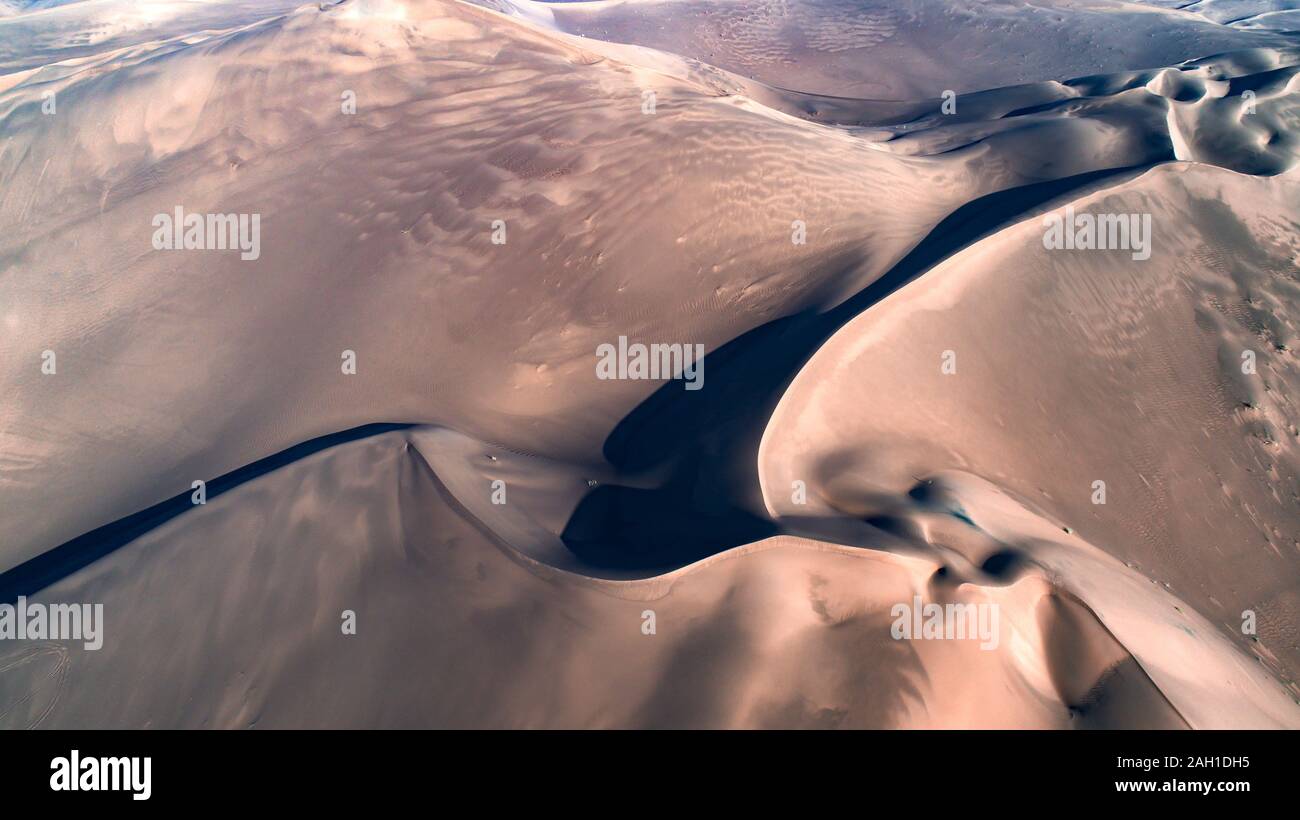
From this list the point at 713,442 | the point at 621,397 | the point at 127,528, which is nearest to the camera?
the point at 713,442

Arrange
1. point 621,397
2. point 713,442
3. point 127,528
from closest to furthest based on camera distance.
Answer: point 713,442
point 127,528
point 621,397

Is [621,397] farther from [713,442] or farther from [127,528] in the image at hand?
[127,528]

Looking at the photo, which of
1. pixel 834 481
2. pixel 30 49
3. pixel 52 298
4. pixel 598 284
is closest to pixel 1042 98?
pixel 598 284

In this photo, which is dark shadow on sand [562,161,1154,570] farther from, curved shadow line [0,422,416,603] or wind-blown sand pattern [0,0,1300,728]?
curved shadow line [0,422,416,603]

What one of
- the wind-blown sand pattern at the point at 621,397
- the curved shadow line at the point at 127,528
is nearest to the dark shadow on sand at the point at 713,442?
the wind-blown sand pattern at the point at 621,397

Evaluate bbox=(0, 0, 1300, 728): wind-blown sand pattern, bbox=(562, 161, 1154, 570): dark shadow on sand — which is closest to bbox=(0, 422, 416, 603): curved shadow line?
bbox=(0, 0, 1300, 728): wind-blown sand pattern

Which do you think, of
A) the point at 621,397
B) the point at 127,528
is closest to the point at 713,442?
the point at 621,397

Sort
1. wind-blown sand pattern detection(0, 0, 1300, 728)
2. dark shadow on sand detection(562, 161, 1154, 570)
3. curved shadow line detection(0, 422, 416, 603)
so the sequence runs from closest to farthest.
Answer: wind-blown sand pattern detection(0, 0, 1300, 728)
dark shadow on sand detection(562, 161, 1154, 570)
curved shadow line detection(0, 422, 416, 603)

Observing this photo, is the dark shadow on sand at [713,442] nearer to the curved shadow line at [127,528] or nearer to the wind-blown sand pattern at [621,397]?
the wind-blown sand pattern at [621,397]

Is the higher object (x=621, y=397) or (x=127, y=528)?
(x=621, y=397)
